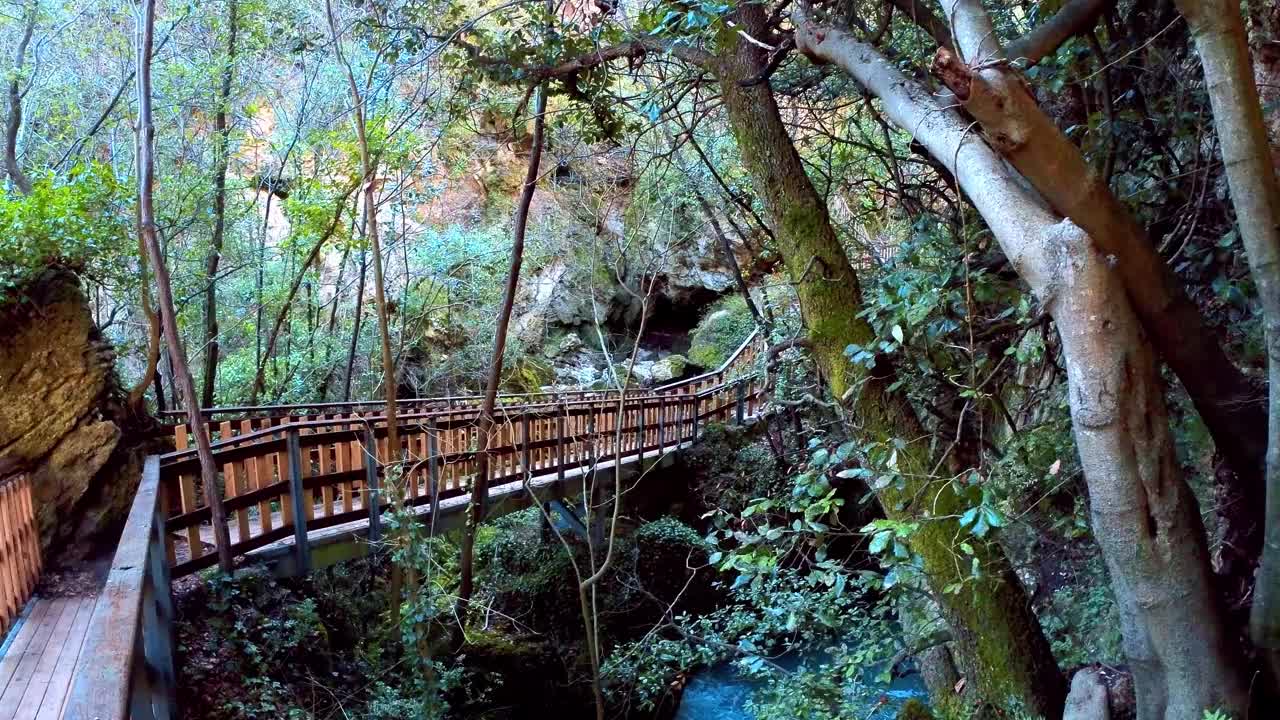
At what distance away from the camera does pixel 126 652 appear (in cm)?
176

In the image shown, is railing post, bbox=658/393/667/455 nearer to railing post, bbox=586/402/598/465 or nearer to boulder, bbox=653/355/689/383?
railing post, bbox=586/402/598/465

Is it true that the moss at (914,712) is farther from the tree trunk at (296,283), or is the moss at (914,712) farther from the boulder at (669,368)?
the boulder at (669,368)

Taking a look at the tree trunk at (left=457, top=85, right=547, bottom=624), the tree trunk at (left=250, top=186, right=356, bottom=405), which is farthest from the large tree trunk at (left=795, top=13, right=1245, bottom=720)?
the tree trunk at (left=250, top=186, right=356, bottom=405)

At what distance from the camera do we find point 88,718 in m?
1.46

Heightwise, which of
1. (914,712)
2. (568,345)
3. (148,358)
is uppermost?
(148,358)

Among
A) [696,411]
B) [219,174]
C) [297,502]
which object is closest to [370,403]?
[219,174]

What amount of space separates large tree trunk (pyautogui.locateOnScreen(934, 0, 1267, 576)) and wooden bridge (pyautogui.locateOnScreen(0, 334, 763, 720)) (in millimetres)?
2680

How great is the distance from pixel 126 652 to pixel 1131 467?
8.98 ft

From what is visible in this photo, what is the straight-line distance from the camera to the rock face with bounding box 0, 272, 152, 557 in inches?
233

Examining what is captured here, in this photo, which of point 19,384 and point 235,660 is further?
point 19,384

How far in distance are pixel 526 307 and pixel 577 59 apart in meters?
14.1

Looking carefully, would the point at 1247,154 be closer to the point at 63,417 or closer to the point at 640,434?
the point at 63,417

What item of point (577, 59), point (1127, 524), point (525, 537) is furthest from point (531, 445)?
point (1127, 524)

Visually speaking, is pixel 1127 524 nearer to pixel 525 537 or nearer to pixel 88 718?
pixel 88 718
